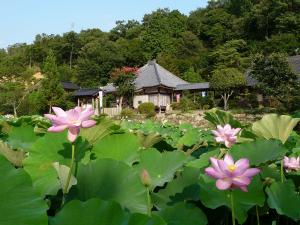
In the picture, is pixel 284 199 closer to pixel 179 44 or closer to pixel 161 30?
pixel 179 44

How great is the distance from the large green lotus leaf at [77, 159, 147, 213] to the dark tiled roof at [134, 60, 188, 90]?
2794 cm

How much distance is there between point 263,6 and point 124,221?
136ft

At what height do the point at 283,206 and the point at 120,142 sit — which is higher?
the point at 120,142

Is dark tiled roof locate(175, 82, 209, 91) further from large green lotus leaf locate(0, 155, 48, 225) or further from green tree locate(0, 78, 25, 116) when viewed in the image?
large green lotus leaf locate(0, 155, 48, 225)

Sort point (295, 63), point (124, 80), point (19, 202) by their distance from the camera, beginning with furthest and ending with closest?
1. point (124, 80)
2. point (295, 63)
3. point (19, 202)

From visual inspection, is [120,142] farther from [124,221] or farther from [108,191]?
[124,221]

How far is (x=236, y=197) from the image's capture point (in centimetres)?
83

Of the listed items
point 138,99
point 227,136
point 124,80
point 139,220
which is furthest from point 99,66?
point 139,220

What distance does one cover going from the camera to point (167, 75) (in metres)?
31.9

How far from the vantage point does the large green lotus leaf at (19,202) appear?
1.60 ft

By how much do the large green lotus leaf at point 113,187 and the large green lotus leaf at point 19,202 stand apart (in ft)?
0.76

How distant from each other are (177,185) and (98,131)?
0.80 feet

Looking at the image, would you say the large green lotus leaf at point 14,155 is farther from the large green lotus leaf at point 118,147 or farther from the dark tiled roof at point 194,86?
the dark tiled roof at point 194,86

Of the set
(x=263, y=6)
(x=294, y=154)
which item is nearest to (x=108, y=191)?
(x=294, y=154)
